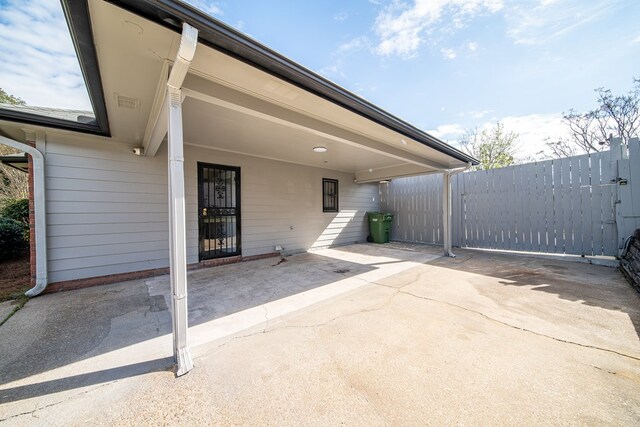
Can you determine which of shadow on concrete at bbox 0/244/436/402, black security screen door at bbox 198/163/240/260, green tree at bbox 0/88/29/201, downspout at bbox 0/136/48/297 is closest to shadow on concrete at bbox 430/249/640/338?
shadow on concrete at bbox 0/244/436/402

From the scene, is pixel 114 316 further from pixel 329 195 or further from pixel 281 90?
pixel 329 195

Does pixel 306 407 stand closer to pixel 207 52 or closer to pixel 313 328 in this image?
pixel 313 328

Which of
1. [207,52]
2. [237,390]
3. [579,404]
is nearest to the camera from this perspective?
[579,404]

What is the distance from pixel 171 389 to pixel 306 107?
2994mm

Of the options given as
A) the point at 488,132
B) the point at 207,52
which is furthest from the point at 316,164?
the point at 488,132

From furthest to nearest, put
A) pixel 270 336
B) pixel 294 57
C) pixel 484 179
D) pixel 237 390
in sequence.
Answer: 1. pixel 484 179
2. pixel 270 336
3. pixel 294 57
4. pixel 237 390

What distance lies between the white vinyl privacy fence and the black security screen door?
6.22m

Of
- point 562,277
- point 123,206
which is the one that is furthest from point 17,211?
point 562,277

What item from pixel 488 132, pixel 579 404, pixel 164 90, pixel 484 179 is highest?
pixel 488 132

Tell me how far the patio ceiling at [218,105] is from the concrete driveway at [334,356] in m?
2.40

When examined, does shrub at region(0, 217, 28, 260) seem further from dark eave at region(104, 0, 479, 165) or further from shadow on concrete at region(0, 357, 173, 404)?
dark eave at region(104, 0, 479, 165)

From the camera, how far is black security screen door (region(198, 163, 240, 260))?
15.9ft

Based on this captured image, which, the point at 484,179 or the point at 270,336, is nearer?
the point at 270,336

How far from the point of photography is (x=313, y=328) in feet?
7.88
